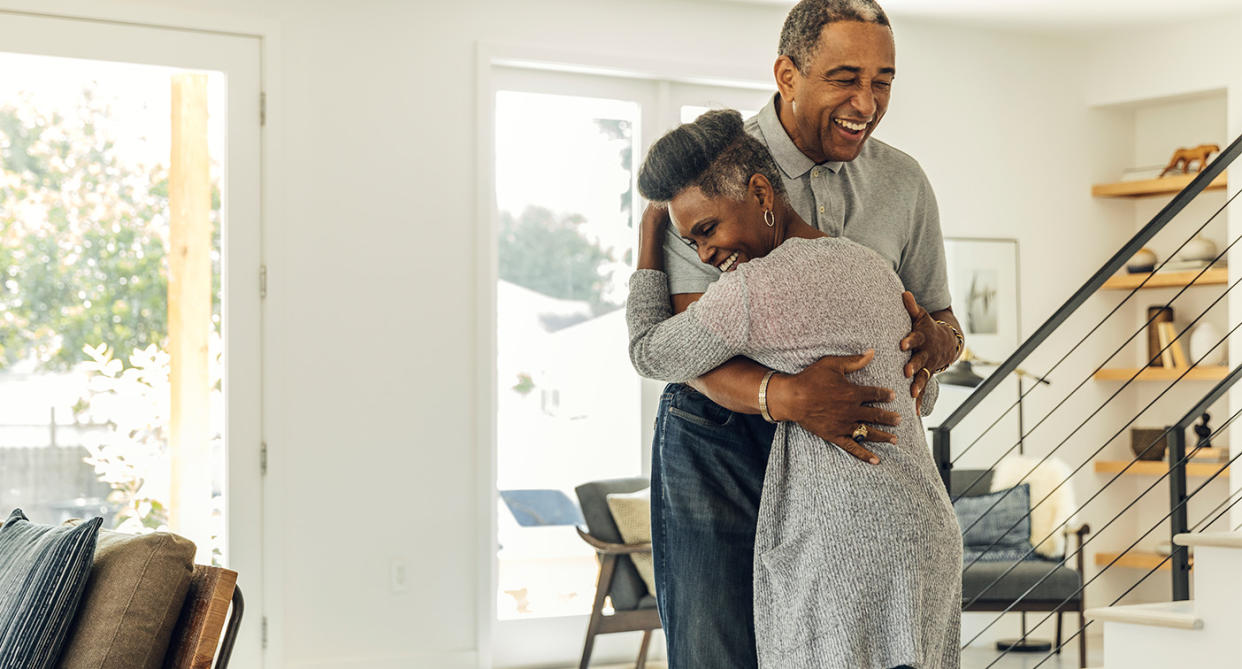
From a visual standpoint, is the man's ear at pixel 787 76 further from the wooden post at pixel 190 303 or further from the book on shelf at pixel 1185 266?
the book on shelf at pixel 1185 266

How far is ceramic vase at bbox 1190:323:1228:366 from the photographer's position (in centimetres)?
508

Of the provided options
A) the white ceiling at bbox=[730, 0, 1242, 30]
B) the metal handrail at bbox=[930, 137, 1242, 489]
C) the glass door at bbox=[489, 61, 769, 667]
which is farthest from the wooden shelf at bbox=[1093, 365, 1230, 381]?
the glass door at bbox=[489, 61, 769, 667]

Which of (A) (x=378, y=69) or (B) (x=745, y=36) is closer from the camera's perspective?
(A) (x=378, y=69)

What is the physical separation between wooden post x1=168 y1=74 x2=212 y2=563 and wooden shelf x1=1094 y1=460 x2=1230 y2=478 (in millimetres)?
3601

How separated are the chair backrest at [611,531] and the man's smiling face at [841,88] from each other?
107 inches

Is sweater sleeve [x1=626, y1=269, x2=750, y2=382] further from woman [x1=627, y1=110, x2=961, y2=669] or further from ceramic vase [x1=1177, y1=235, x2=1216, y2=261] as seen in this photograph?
ceramic vase [x1=1177, y1=235, x2=1216, y2=261]

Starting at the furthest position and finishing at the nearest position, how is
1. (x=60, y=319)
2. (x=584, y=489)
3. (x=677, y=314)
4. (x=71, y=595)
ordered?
1. (x=584, y=489)
2. (x=60, y=319)
3. (x=71, y=595)
4. (x=677, y=314)

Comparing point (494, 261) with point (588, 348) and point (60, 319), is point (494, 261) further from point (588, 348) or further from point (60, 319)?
point (60, 319)

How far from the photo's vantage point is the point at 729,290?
4.33 feet

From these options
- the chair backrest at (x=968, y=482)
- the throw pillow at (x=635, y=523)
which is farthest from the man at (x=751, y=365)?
the chair backrest at (x=968, y=482)

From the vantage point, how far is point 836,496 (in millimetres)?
1280

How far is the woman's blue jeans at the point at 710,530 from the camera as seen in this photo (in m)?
1.46

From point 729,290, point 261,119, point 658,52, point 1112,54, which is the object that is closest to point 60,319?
point 261,119

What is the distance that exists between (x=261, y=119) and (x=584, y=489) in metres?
1.70
